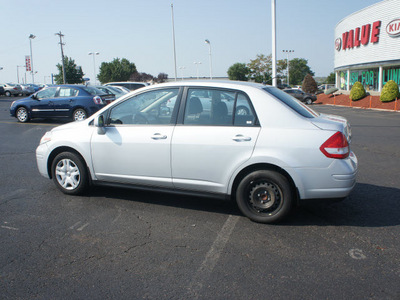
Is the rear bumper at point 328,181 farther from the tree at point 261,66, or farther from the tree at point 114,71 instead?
the tree at point 114,71

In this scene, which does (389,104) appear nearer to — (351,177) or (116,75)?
(351,177)

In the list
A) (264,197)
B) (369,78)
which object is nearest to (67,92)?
(264,197)

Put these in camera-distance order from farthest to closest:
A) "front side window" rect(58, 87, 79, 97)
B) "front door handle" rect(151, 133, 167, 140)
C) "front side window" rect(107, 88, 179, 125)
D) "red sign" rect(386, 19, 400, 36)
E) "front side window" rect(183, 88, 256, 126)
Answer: "red sign" rect(386, 19, 400, 36)
"front side window" rect(58, 87, 79, 97)
"front side window" rect(107, 88, 179, 125)
"front door handle" rect(151, 133, 167, 140)
"front side window" rect(183, 88, 256, 126)

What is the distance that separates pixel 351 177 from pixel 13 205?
4400mm

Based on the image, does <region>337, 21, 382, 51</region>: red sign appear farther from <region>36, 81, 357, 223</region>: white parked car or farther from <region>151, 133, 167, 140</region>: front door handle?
<region>151, 133, 167, 140</region>: front door handle

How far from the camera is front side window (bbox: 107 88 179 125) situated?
15.9 ft

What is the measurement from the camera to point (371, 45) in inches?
1297

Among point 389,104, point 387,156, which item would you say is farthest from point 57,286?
point 389,104

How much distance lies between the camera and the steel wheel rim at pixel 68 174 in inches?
212

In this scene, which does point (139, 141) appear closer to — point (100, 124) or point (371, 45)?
point (100, 124)

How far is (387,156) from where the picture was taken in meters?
8.52

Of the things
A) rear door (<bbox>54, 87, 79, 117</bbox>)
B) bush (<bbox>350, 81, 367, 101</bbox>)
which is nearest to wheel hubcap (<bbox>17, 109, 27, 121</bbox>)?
rear door (<bbox>54, 87, 79, 117</bbox>)

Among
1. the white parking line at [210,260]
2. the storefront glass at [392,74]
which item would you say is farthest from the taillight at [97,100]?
the storefront glass at [392,74]

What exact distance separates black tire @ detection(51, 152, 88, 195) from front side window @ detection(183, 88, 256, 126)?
68.7 inches
